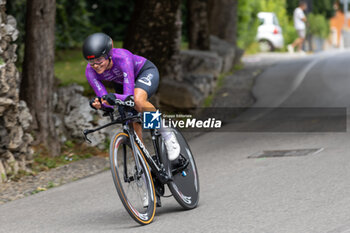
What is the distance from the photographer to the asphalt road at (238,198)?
6.22m

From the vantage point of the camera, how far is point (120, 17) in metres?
25.2

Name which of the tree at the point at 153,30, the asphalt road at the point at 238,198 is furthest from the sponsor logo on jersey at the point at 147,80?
the tree at the point at 153,30

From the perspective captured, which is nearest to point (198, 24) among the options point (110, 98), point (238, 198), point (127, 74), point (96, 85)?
point (238, 198)

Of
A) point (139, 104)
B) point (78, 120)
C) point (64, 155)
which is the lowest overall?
point (64, 155)

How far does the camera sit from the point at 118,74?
656 centimetres

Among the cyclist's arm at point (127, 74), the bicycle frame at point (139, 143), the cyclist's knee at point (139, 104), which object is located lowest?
the bicycle frame at point (139, 143)

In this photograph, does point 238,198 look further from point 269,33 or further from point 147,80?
point 269,33

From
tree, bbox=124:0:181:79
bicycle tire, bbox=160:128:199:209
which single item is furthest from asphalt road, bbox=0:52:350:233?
tree, bbox=124:0:181:79

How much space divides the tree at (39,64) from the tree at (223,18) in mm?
11628

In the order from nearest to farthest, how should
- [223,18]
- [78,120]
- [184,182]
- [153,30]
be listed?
[184,182], [78,120], [153,30], [223,18]

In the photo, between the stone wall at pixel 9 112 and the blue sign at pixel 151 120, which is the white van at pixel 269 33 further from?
the blue sign at pixel 151 120

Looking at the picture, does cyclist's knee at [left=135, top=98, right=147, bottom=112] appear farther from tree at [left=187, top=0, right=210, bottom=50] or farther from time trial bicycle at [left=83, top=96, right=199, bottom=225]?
tree at [left=187, top=0, right=210, bottom=50]

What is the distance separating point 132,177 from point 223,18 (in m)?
16.8

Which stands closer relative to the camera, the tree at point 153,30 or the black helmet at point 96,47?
the black helmet at point 96,47
